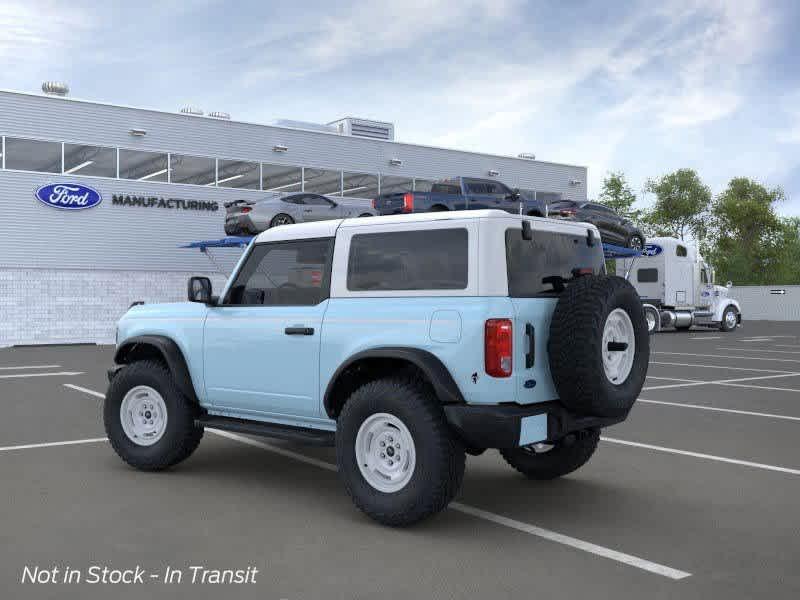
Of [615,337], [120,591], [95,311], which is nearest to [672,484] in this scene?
[615,337]

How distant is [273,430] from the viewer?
20.1 feet

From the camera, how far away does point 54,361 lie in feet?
63.5

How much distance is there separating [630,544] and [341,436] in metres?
1.87

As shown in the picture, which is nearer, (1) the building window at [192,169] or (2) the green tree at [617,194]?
(1) the building window at [192,169]

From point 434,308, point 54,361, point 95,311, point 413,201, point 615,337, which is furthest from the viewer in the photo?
point 95,311

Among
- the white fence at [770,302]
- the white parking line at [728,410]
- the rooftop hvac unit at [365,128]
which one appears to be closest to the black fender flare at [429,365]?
the white parking line at [728,410]

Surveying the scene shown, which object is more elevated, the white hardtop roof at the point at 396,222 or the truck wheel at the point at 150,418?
the white hardtop roof at the point at 396,222

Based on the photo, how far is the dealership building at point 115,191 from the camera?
90.6 ft

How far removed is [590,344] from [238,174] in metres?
28.0

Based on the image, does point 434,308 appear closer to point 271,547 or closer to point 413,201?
point 271,547

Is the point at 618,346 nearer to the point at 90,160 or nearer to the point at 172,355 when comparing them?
the point at 172,355

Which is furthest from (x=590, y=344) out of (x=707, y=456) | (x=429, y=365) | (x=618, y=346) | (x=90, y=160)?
(x=90, y=160)

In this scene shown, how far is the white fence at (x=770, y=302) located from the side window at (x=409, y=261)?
5019 cm

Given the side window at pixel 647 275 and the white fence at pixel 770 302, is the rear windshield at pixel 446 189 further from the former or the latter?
the white fence at pixel 770 302
